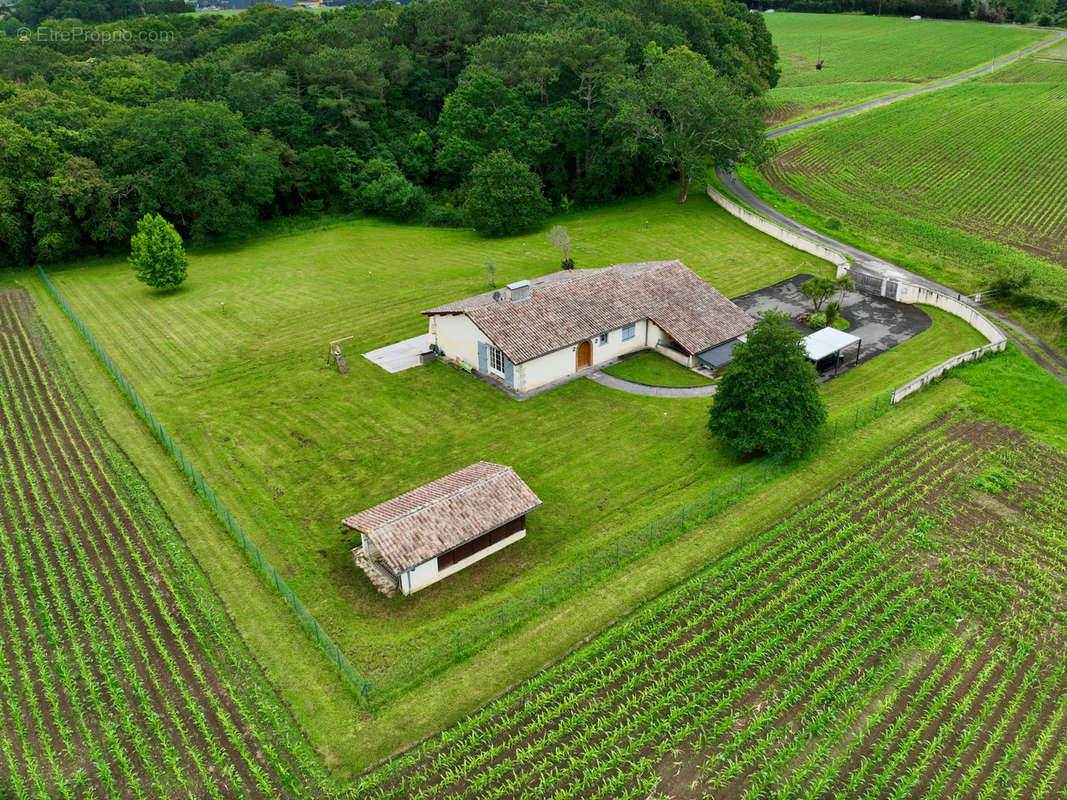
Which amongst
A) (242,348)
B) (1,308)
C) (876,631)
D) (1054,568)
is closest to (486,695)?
(876,631)

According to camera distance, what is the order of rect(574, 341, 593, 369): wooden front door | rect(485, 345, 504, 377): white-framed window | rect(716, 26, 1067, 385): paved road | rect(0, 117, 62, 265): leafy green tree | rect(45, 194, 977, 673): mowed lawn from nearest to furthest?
rect(45, 194, 977, 673): mowed lawn, rect(485, 345, 504, 377): white-framed window, rect(574, 341, 593, 369): wooden front door, rect(716, 26, 1067, 385): paved road, rect(0, 117, 62, 265): leafy green tree

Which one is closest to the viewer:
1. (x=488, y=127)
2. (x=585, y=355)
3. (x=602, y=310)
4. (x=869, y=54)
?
(x=585, y=355)

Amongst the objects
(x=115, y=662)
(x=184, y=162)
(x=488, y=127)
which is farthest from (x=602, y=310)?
(x=184, y=162)

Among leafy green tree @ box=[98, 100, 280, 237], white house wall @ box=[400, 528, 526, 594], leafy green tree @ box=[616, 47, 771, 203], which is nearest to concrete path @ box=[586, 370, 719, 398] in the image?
white house wall @ box=[400, 528, 526, 594]

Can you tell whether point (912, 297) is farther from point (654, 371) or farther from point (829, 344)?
point (654, 371)

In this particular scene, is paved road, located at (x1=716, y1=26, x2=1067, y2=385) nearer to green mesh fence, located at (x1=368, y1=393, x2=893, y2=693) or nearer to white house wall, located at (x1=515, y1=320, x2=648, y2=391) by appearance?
green mesh fence, located at (x1=368, y1=393, x2=893, y2=693)
